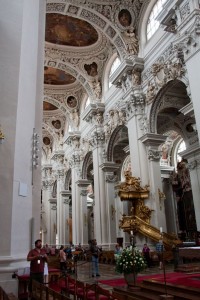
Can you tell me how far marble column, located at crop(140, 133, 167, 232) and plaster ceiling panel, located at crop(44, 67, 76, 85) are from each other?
418 inches

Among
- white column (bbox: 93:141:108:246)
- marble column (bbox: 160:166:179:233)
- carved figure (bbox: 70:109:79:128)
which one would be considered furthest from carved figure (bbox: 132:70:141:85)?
carved figure (bbox: 70:109:79:128)

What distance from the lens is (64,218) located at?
2409 centimetres

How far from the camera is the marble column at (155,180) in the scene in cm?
1173

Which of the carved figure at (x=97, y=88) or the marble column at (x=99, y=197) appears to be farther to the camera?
the carved figure at (x=97, y=88)

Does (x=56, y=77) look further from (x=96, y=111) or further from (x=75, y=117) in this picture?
(x=96, y=111)

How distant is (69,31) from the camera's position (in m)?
17.1

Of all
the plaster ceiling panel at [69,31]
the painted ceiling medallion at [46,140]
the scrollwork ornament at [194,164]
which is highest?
the plaster ceiling panel at [69,31]

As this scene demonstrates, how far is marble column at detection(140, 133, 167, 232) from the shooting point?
11.7 metres

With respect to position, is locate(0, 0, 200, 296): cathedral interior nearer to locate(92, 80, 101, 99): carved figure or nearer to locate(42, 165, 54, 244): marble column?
locate(92, 80, 101, 99): carved figure

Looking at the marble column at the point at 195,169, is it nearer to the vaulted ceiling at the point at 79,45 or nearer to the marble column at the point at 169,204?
the marble column at the point at 169,204

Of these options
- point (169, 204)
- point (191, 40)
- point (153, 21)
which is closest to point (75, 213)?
point (169, 204)

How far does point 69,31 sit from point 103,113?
4.97 metres

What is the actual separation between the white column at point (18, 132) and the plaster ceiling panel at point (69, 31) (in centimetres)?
996

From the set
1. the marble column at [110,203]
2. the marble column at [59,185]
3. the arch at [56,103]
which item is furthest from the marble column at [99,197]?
the marble column at [59,185]
